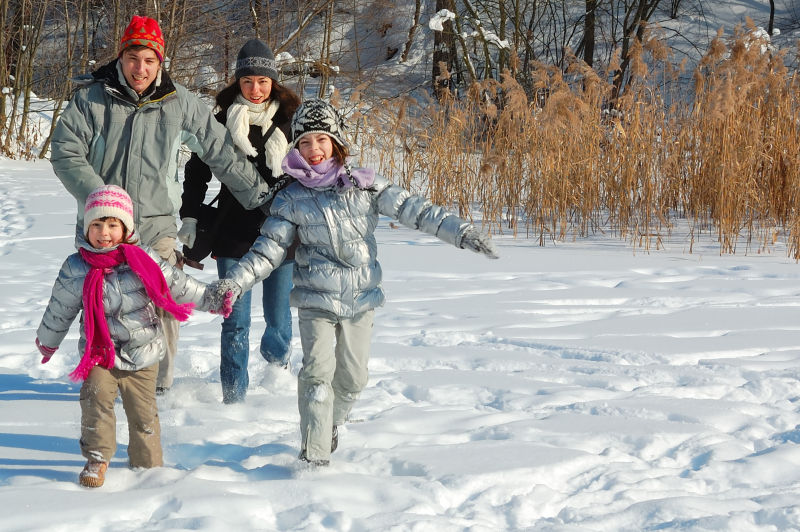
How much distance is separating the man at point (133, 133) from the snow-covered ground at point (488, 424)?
0.80 m

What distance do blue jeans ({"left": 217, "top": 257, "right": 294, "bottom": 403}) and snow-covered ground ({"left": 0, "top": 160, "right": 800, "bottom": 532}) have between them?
8cm

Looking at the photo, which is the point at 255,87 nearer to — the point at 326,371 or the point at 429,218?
the point at 429,218

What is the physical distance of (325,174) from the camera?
2889mm

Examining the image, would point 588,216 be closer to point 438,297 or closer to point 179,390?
point 438,297

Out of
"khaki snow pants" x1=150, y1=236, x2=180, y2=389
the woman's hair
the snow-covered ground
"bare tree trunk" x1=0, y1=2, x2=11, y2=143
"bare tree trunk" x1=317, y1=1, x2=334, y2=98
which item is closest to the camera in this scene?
the snow-covered ground

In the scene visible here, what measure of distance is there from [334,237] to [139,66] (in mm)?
967

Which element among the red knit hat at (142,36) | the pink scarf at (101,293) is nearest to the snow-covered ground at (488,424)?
the pink scarf at (101,293)

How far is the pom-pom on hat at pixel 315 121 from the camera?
2.88 m

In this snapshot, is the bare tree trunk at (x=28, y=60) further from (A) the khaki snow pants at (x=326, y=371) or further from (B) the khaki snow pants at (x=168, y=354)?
(A) the khaki snow pants at (x=326, y=371)

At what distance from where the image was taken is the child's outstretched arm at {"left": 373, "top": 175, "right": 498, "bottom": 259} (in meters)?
2.86

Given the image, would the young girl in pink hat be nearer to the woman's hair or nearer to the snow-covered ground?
the snow-covered ground

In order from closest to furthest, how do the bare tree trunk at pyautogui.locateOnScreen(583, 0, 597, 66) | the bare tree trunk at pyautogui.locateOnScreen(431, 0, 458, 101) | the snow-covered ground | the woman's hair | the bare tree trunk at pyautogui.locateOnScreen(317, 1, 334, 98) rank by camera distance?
1. the snow-covered ground
2. the woman's hair
3. the bare tree trunk at pyautogui.locateOnScreen(317, 1, 334, 98)
4. the bare tree trunk at pyautogui.locateOnScreen(431, 0, 458, 101)
5. the bare tree trunk at pyautogui.locateOnScreen(583, 0, 597, 66)

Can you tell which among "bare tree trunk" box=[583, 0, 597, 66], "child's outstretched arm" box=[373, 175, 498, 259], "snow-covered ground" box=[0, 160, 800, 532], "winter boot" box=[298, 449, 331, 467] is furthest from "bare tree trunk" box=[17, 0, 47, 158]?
"winter boot" box=[298, 449, 331, 467]

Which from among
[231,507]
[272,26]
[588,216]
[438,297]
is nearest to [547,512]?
[231,507]
